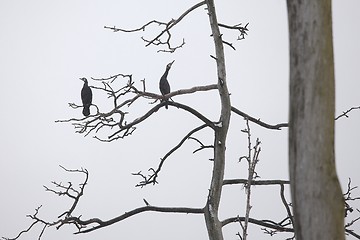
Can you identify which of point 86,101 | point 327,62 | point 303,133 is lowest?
point 303,133

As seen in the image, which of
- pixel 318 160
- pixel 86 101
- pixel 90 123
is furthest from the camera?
pixel 86 101

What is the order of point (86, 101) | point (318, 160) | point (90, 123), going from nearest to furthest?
point (318, 160) < point (90, 123) < point (86, 101)

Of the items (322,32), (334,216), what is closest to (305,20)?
(322,32)

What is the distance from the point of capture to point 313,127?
1.09 meters

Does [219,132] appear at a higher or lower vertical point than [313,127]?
higher

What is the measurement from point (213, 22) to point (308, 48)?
155 centimetres

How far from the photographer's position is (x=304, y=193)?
1091 mm

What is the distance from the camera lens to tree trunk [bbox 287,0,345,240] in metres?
1.09

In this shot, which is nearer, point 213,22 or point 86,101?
point 213,22

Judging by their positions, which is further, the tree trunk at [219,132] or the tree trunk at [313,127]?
the tree trunk at [219,132]

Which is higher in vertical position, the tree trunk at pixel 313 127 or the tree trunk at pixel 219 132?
the tree trunk at pixel 219 132

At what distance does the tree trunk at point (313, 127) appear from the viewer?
109cm

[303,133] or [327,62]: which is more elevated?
[327,62]

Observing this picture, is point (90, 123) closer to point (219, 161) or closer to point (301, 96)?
point (219, 161)
